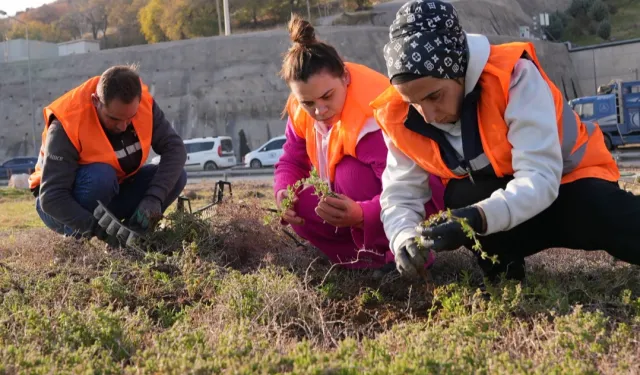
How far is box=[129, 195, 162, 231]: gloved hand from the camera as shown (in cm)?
432

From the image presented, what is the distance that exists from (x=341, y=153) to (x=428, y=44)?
43.5 inches

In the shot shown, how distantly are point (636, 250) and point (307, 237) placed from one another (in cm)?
168

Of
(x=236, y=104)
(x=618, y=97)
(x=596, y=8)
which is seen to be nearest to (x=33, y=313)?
(x=618, y=97)

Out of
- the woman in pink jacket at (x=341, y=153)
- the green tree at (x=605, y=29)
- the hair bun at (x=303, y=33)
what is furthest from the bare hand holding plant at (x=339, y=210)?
the green tree at (x=605, y=29)

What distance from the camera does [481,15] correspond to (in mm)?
48375

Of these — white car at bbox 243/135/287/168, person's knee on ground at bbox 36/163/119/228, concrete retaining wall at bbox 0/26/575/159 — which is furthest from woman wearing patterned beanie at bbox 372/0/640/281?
concrete retaining wall at bbox 0/26/575/159

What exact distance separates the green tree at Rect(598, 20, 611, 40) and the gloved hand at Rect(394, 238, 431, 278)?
5168 centimetres

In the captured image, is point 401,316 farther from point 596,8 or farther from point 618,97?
point 596,8

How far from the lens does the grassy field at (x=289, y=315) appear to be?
7.34 ft

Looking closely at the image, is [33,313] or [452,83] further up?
[452,83]

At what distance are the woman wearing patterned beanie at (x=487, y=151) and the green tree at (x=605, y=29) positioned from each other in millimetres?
51077

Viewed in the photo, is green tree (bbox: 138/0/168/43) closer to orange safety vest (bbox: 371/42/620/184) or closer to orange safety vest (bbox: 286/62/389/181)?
orange safety vest (bbox: 286/62/389/181)

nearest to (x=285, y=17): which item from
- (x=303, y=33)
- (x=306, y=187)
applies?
(x=303, y=33)

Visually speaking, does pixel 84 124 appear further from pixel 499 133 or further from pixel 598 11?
pixel 598 11
